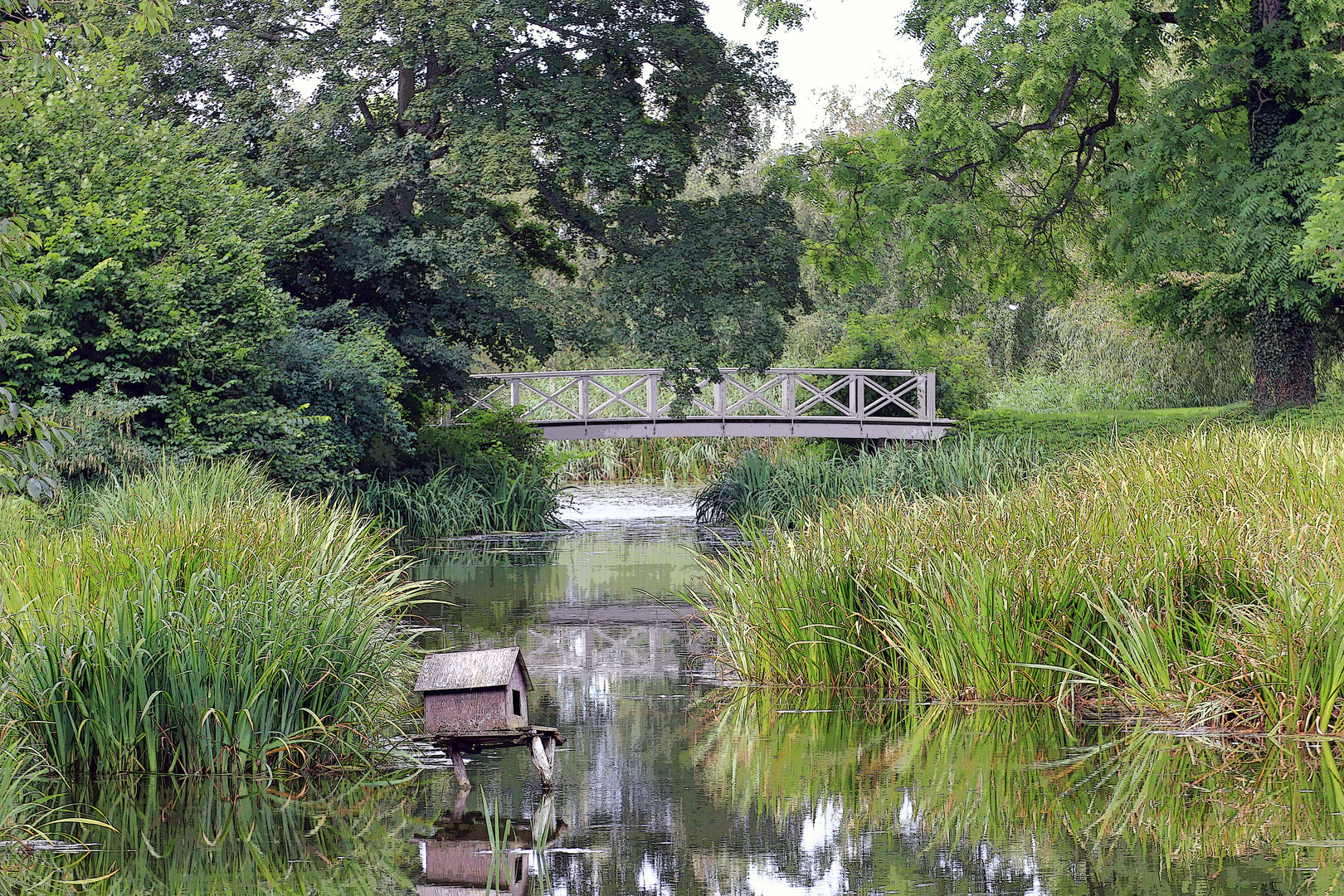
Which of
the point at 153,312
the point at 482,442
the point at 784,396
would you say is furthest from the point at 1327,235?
the point at 153,312

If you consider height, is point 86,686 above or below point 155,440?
below

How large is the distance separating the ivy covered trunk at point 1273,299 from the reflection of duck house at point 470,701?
13.1m

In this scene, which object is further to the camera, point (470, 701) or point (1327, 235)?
point (1327, 235)

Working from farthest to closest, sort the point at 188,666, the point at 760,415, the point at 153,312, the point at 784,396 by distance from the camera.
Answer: the point at 784,396 < the point at 760,415 < the point at 153,312 < the point at 188,666

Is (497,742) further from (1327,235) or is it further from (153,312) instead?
(1327,235)

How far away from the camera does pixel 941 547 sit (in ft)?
26.1

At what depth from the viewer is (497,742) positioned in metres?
5.80

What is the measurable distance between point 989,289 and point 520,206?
6787 millimetres

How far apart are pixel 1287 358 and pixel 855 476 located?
5623mm

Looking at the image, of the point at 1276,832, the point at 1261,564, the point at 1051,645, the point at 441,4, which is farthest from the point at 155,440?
the point at 1276,832

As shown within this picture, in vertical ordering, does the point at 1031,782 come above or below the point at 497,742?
below

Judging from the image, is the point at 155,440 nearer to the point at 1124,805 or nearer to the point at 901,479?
the point at 901,479

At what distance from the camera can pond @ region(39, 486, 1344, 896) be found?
458cm

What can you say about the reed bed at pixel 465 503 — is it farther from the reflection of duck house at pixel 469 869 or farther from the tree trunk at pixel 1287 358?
the reflection of duck house at pixel 469 869
